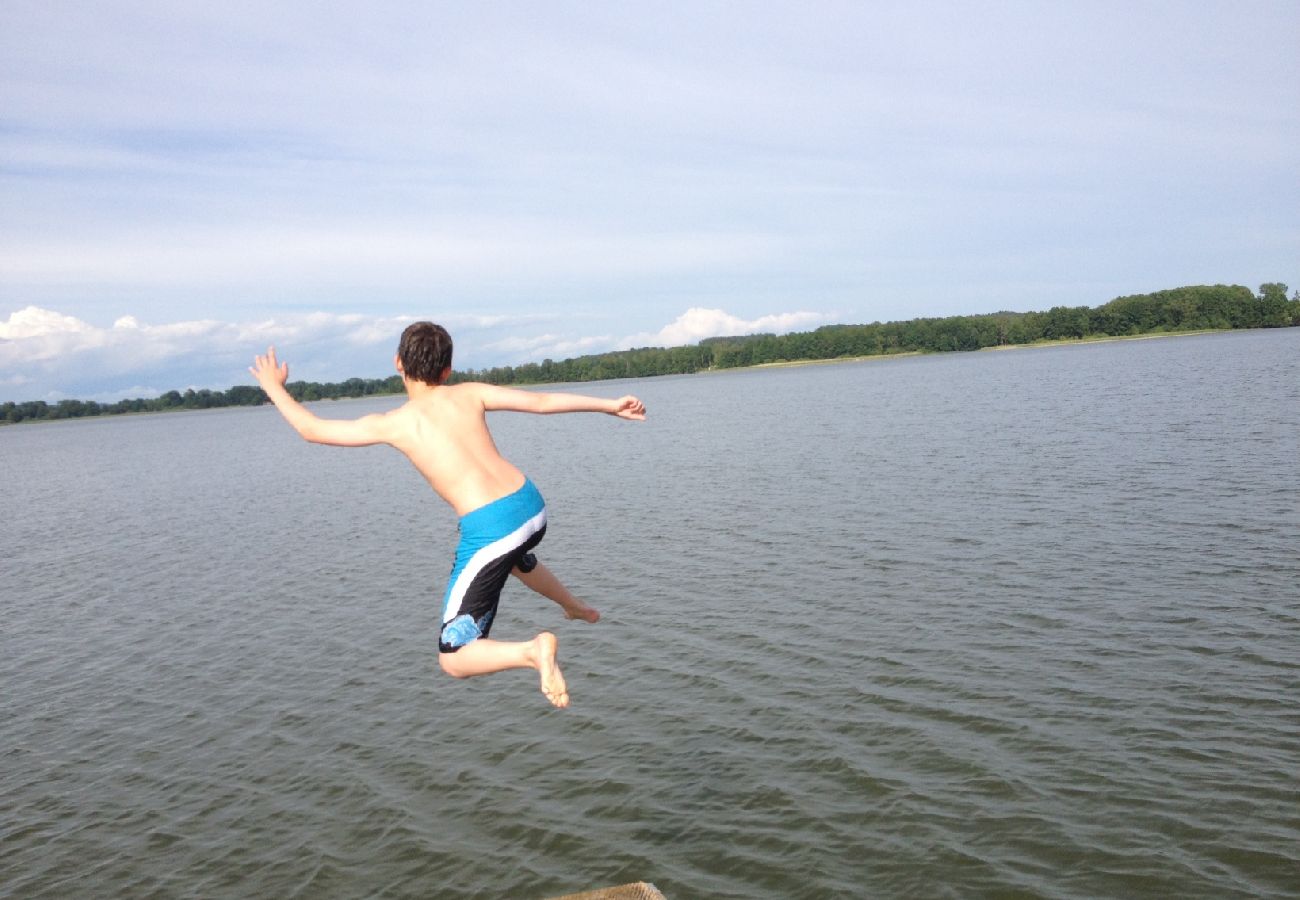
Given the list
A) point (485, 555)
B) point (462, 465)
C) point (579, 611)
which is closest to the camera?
point (462, 465)

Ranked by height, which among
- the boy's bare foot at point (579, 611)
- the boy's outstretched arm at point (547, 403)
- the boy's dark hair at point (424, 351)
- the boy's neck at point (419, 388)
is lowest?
the boy's bare foot at point (579, 611)

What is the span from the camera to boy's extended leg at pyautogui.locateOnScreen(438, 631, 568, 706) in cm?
552

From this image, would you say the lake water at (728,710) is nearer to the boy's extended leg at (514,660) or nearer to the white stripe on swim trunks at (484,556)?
the boy's extended leg at (514,660)

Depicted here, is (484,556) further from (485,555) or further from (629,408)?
(629,408)

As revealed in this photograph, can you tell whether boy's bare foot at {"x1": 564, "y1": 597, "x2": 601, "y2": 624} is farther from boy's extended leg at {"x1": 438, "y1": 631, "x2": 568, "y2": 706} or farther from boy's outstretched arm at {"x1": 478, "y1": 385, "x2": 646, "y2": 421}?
boy's outstretched arm at {"x1": 478, "y1": 385, "x2": 646, "y2": 421}

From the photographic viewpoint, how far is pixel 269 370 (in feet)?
20.3

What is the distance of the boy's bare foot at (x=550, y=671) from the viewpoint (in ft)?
17.9

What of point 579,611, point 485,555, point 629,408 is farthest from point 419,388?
point 579,611

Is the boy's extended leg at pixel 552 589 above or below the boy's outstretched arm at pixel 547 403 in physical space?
below

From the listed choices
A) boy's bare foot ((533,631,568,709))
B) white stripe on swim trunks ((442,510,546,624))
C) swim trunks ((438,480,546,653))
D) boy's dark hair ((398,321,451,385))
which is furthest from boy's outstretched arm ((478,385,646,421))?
boy's bare foot ((533,631,568,709))

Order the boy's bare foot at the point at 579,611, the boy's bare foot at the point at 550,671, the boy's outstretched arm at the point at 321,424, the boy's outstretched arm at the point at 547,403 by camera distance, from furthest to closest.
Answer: the boy's bare foot at the point at 579,611, the boy's outstretched arm at the point at 547,403, the boy's outstretched arm at the point at 321,424, the boy's bare foot at the point at 550,671

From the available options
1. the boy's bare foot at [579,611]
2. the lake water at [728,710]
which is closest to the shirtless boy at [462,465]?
the boy's bare foot at [579,611]

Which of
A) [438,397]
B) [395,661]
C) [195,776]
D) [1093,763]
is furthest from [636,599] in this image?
[438,397]

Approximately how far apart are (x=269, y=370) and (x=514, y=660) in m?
2.45
